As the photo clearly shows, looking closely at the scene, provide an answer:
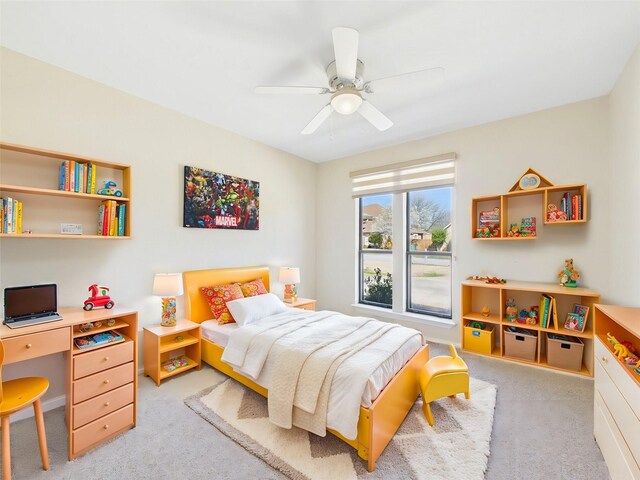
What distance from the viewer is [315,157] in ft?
15.4

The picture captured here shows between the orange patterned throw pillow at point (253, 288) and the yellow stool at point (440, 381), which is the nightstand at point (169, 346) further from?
the yellow stool at point (440, 381)

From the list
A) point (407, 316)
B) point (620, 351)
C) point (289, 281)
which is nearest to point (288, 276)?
point (289, 281)

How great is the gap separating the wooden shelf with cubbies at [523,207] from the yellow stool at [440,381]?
5.49ft

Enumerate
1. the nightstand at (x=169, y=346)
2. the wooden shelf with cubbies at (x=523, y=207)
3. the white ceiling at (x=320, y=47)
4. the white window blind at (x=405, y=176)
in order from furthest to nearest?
the white window blind at (x=405, y=176), the wooden shelf with cubbies at (x=523, y=207), the nightstand at (x=169, y=346), the white ceiling at (x=320, y=47)

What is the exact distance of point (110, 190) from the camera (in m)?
2.45

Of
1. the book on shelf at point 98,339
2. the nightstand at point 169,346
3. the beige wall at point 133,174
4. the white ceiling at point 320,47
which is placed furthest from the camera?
the nightstand at point 169,346

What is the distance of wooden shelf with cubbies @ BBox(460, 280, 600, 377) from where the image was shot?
2771mm

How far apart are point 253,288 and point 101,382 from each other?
1.75 meters

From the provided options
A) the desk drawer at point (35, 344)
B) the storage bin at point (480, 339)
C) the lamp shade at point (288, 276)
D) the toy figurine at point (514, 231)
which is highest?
the toy figurine at point (514, 231)

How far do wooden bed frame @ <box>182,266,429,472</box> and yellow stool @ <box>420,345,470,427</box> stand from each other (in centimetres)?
12

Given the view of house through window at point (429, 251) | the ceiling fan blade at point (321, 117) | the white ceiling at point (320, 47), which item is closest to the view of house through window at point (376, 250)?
the view of house through window at point (429, 251)

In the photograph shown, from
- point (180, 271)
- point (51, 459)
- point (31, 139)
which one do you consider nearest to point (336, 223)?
point (180, 271)

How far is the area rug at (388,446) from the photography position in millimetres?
1661

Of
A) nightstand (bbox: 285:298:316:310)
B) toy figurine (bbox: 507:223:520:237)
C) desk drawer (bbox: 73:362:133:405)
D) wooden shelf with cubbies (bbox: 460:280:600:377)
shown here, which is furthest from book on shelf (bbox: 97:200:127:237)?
toy figurine (bbox: 507:223:520:237)
